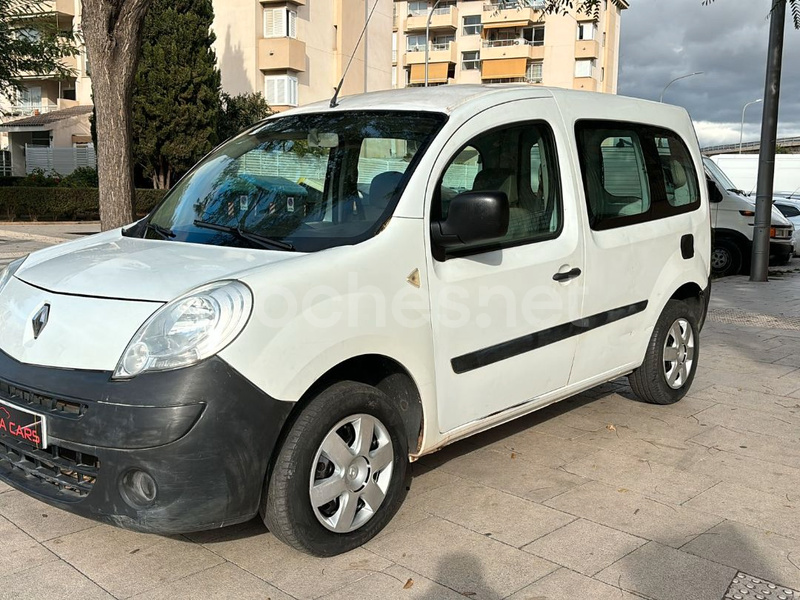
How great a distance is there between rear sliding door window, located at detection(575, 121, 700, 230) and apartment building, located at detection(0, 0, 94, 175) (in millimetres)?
33854

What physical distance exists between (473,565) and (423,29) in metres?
64.4

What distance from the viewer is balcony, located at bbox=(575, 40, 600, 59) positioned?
5719 cm

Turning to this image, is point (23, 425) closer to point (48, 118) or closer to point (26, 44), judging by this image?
point (26, 44)

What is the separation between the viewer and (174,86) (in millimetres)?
27781

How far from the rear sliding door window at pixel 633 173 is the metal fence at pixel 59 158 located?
34.2 metres

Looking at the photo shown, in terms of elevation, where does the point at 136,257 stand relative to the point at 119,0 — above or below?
below

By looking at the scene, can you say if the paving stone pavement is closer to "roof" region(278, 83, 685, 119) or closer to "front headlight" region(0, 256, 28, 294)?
"front headlight" region(0, 256, 28, 294)

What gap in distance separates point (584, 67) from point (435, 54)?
1157 cm

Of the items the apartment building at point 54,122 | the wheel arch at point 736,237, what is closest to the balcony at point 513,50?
the apartment building at point 54,122

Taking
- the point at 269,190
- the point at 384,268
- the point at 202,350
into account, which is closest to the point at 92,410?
the point at 202,350

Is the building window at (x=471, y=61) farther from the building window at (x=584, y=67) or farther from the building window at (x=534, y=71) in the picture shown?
the building window at (x=584, y=67)

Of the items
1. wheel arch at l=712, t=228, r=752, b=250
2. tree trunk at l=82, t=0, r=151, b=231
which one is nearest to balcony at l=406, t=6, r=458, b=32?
wheel arch at l=712, t=228, r=752, b=250

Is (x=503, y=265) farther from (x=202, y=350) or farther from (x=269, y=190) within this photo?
(x=202, y=350)

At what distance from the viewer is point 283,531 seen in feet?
10.4
